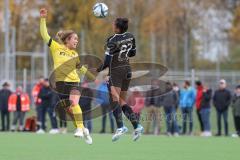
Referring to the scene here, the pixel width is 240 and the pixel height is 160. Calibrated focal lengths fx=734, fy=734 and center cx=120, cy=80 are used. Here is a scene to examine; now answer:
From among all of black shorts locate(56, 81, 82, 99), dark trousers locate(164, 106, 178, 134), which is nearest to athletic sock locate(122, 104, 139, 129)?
black shorts locate(56, 81, 82, 99)

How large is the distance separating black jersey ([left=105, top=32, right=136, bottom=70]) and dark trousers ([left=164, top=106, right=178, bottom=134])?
480 inches

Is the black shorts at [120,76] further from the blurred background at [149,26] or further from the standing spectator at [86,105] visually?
the blurred background at [149,26]

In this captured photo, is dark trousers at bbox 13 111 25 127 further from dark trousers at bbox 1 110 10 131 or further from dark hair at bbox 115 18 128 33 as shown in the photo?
dark hair at bbox 115 18 128 33

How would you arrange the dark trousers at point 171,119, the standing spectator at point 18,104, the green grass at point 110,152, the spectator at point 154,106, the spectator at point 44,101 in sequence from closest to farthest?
1. the green grass at point 110,152
2. the dark trousers at point 171,119
3. the spectator at point 154,106
4. the spectator at point 44,101
5. the standing spectator at point 18,104

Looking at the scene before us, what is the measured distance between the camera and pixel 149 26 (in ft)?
176

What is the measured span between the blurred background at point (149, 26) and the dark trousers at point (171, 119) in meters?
19.7

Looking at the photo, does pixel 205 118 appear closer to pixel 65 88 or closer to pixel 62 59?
pixel 65 88

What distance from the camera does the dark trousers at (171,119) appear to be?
92.0 feet

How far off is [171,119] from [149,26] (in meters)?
26.5

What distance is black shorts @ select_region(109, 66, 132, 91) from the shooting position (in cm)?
1580

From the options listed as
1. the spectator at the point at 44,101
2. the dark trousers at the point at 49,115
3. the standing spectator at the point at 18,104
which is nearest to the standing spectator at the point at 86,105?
the dark trousers at the point at 49,115

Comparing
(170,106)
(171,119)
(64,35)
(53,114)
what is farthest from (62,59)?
(170,106)

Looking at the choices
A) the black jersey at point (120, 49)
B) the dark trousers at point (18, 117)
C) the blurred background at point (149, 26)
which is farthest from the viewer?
the blurred background at point (149, 26)

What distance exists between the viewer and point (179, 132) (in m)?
29.2
